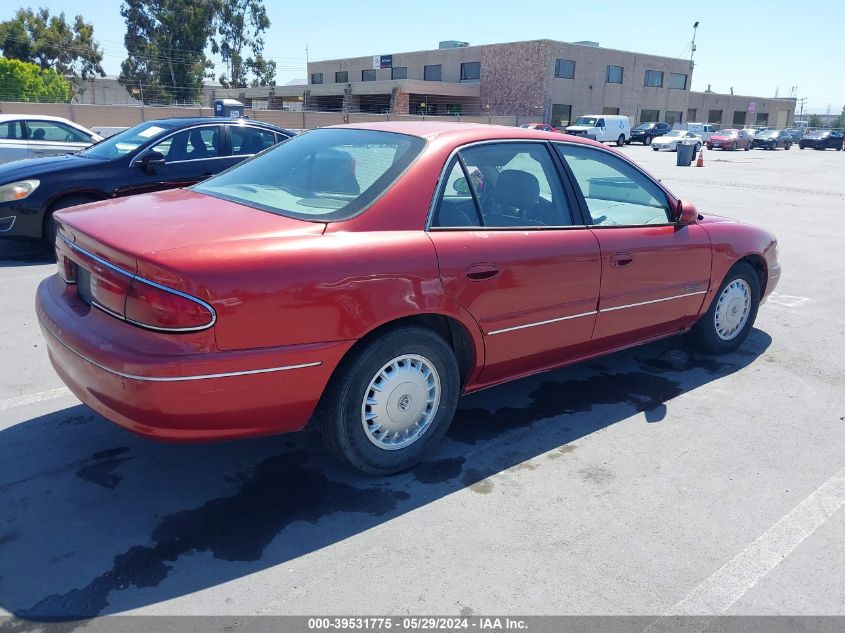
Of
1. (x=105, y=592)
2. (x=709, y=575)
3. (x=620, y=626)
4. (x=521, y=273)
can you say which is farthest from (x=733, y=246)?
(x=105, y=592)

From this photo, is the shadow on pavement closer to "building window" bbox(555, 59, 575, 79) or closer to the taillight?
the taillight

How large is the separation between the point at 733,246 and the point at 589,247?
5.29ft

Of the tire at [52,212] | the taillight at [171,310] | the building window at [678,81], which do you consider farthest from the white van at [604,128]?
the taillight at [171,310]

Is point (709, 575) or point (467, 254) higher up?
point (467, 254)

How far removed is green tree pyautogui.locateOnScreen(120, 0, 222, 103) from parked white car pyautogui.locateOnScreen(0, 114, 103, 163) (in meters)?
41.6

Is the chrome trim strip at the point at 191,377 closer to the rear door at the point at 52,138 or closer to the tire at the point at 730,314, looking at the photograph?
the tire at the point at 730,314

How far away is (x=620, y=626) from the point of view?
8.00ft

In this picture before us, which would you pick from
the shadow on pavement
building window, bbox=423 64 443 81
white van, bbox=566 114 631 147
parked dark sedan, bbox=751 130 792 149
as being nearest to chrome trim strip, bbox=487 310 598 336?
the shadow on pavement

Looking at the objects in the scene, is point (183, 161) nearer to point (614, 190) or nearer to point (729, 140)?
point (614, 190)

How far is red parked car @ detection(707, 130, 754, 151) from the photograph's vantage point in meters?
43.1

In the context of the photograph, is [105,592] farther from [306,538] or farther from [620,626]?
[620,626]

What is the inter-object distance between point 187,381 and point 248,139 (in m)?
6.42

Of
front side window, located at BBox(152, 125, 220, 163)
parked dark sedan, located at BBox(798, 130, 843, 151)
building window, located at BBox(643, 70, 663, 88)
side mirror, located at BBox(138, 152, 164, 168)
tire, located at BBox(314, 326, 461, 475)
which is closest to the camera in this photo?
tire, located at BBox(314, 326, 461, 475)

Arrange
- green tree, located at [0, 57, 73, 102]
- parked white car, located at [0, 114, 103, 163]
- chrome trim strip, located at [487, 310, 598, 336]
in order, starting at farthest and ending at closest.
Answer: green tree, located at [0, 57, 73, 102] < parked white car, located at [0, 114, 103, 163] < chrome trim strip, located at [487, 310, 598, 336]
